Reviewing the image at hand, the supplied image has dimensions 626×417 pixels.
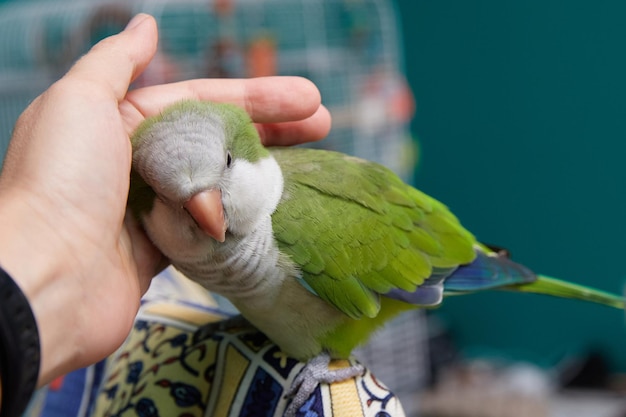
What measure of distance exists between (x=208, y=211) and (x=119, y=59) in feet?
0.60

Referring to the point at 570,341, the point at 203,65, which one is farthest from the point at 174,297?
the point at 570,341

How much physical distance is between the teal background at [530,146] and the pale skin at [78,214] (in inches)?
66.1

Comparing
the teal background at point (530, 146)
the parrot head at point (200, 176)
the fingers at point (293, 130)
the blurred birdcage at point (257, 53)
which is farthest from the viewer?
the teal background at point (530, 146)

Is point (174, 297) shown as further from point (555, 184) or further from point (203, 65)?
point (555, 184)

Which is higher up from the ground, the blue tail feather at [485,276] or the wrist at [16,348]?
the wrist at [16,348]

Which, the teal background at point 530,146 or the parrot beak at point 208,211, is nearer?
the parrot beak at point 208,211

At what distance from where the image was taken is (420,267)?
0.77 metres

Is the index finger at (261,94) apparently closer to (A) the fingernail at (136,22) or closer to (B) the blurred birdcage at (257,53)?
(A) the fingernail at (136,22)

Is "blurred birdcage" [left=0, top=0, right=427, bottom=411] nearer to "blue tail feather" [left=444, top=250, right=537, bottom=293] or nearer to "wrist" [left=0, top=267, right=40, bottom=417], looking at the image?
"blue tail feather" [left=444, top=250, right=537, bottom=293]

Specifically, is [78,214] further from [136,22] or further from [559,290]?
[559,290]

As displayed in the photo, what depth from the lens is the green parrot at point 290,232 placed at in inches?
23.5

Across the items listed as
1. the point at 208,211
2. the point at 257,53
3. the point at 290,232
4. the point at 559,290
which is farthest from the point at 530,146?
the point at 208,211

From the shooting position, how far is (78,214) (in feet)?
1.93

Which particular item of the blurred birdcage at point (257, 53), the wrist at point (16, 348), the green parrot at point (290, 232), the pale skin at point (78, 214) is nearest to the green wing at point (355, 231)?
the green parrot at point (290, 232)
